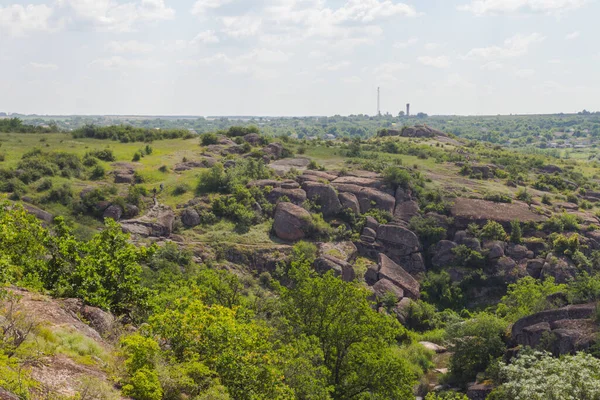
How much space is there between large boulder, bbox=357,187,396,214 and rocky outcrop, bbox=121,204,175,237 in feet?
79.9

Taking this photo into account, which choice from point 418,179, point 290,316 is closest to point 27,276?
point 290,316

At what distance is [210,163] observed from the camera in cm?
7375

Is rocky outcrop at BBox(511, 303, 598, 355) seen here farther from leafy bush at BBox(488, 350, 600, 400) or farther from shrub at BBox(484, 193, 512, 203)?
shrub at BBox(484, 193, 512, 203)

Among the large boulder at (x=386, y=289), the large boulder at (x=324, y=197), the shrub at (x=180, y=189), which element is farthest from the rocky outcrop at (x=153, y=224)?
the large boulder at (x=386, y=289)

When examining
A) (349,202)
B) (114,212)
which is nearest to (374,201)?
(349,202)

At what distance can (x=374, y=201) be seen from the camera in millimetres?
65500

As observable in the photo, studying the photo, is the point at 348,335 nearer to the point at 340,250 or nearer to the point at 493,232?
the point at 340,250

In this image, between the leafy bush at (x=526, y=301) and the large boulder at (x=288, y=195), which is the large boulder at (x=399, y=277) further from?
the large boulder at (x=288, y=195)

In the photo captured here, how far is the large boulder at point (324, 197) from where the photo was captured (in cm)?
6341

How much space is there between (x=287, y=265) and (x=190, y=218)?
1278 cm

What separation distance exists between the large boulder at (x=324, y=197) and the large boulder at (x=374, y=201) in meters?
3.57

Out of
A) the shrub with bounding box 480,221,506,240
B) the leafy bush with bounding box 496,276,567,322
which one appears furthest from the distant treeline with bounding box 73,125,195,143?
the leafy bush with bounding box 496,276,567,322

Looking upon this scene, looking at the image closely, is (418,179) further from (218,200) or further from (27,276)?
(27,276)

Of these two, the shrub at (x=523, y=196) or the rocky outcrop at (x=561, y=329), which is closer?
the rocky outcrop at (x=561, y=329)
